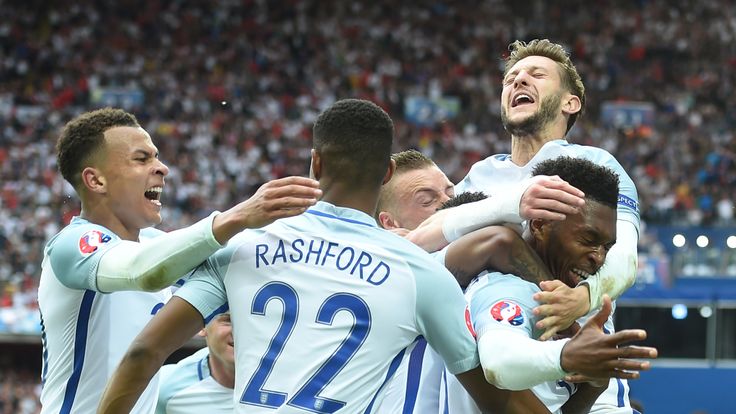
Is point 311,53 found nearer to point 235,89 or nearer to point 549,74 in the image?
point 235,89

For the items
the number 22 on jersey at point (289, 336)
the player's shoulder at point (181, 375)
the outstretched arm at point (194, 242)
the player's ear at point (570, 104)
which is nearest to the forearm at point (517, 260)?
the number 22 on jersey at point (289, 336)

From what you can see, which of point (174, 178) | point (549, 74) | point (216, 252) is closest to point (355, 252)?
point (216, 252)

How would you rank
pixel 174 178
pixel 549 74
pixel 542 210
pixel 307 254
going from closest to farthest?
pixel 307 254, pixel 542 210, pixel 549 74, pixel 174 178

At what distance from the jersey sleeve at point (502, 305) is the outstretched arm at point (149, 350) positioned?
101 cm

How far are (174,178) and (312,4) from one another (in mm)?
10151

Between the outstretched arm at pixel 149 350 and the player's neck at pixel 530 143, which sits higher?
the player's neck at pixel 530 143

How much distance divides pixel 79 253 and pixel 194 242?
0.88m

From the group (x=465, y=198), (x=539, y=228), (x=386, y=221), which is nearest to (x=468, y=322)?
(x=539, y=228)

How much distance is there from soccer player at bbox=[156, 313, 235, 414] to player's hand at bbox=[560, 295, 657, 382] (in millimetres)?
2066

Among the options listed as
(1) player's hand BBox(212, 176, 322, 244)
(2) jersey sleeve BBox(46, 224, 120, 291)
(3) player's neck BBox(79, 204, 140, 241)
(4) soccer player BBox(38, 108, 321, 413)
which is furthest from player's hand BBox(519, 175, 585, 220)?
(3) player's neck BBox(79, 204, 140, 241)

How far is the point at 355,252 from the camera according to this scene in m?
3.88

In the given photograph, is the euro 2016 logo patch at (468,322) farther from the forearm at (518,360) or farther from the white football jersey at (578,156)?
the white football jersey at (578,156)

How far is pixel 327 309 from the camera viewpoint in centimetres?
381

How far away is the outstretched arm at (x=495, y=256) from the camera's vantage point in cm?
430
